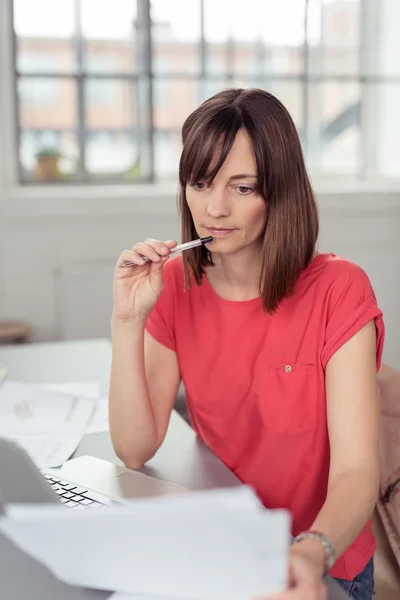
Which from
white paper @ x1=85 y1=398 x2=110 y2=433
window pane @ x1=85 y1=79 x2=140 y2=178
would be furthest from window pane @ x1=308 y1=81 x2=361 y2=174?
white paper @ x1=85 y1=398 x2=110 y2=433

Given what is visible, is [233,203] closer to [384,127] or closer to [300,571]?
[300,571]

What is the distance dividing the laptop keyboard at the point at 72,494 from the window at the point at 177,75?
2319 mm

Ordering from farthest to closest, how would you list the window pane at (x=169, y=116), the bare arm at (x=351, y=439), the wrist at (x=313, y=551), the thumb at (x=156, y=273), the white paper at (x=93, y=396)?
the window pane at (x=169, y=116), the white paper at (x=93, y=396), the thumb at (x=156, y=273), the bare arm at (x=351, y=439), the wrist at (x=313, y=551)

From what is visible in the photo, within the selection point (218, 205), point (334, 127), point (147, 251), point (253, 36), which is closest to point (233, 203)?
point (218, 205)

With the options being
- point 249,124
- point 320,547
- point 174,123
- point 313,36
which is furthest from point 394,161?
point 320,547

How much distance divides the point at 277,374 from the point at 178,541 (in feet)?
2.20

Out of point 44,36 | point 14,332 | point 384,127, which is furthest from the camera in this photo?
point 384,127

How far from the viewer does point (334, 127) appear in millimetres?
3557

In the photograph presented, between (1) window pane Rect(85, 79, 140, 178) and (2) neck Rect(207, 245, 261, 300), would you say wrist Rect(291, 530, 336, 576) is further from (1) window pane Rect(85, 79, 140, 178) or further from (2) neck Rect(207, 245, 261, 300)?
(1) window pane Rect(85, 79, 140, 178)

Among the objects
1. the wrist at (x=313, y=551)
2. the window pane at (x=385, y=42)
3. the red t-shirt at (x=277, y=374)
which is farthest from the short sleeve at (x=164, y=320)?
the window pane at (x=385, y=42)

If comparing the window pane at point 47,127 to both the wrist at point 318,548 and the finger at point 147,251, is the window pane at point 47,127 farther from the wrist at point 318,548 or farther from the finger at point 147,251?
the wrist at point 318,548

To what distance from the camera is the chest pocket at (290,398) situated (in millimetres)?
1189

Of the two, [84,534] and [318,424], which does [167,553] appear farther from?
[318,424]

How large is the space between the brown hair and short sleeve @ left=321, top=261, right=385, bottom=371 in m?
0.07
